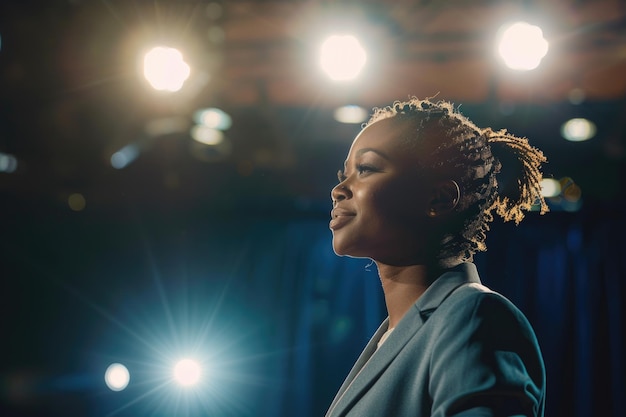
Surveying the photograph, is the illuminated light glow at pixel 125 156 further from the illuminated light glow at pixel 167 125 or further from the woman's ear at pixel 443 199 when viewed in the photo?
the woman's ear at pixel 443 199

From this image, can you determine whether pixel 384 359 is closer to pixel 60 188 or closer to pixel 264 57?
pixel 264 57

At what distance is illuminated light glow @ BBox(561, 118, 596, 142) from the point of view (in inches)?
181

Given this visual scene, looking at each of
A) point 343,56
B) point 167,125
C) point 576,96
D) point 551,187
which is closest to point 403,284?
point 343,56

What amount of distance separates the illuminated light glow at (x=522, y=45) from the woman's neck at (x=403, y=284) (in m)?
2.50

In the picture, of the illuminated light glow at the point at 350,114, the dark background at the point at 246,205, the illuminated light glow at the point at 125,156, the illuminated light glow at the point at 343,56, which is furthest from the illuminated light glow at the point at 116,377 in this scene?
the illuminated light glow at the point at 343,56

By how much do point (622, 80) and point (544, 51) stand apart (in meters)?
1.30

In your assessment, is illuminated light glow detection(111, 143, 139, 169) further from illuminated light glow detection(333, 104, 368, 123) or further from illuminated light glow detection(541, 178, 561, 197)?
illuminated light glow detection(541, 178, 561, 197)

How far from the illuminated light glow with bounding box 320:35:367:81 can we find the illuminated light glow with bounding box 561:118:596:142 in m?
1.84

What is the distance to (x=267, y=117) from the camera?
4746 mm

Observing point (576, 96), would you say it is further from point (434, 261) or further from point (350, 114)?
point (434, 261)

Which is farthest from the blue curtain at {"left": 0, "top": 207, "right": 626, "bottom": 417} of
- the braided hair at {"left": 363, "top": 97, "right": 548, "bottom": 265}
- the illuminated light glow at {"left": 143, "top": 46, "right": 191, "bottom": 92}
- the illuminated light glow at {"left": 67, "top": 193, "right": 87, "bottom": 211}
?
the braided hair at {"left": 363, "top": 97, "right": 548, "bottom": 265}

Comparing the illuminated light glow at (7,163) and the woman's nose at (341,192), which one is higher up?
the illuminated light glow at (7,163)

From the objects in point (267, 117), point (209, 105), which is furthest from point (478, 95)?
point (209, 105)

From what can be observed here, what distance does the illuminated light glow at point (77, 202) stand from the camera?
14.8 feet
